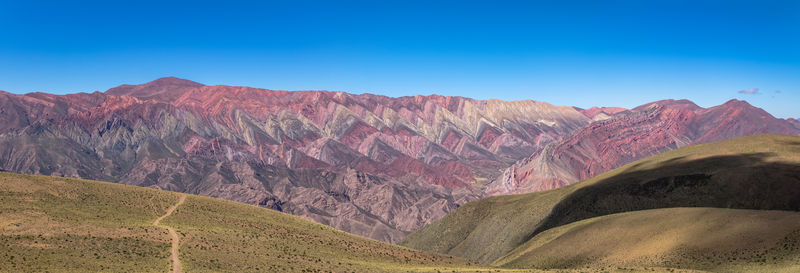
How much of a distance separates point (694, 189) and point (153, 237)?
122550 millimetres

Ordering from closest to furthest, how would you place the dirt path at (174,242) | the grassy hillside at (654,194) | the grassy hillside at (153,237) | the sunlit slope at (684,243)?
the dirt path at (174,242) → the grassy hillside at (153,237) → the sunlit slope at (684,243) → the grassy hillside at (654,194)

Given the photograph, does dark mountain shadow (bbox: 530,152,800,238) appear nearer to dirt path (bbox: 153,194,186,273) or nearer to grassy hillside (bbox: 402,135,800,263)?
grassy hillside (bbox: 402,135,800,263)

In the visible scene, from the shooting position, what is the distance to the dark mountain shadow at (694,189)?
128250mm

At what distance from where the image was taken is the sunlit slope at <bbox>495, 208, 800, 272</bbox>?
237 ft

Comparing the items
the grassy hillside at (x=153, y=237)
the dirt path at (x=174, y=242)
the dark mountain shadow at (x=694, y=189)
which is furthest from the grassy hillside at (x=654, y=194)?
the dirt path at (x=174, y=242)

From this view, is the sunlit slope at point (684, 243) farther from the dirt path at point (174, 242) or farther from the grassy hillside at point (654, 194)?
the dirt path at point (174, 242)

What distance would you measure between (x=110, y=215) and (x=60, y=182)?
64.5 feet

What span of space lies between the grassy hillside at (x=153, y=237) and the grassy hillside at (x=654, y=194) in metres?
66.6

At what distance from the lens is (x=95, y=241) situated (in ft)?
230

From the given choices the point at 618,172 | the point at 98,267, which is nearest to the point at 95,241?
the point at 98,267

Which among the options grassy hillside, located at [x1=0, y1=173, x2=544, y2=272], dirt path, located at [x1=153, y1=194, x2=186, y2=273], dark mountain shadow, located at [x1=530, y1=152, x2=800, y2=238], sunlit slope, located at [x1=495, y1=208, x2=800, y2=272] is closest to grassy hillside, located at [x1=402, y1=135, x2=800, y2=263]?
dark mountain shadow, located at [x1=530, y1=152, x2=800, y2=238]

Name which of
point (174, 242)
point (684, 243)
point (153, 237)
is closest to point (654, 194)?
point (684, 243)

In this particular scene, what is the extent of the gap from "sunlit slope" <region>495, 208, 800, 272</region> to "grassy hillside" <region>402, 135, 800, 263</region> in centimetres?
3845

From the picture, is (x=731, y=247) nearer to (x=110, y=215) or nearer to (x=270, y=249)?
(x=270, y=249)
